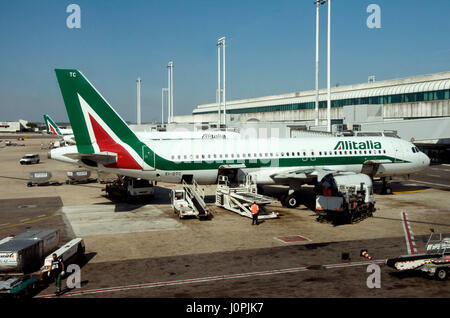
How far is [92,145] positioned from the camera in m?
34.9

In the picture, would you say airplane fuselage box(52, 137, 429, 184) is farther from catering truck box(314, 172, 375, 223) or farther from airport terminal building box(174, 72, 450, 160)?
airport terminal building box(174, 72, 450, 160)

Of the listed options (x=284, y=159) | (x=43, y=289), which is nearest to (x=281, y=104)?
(x=284, y=159)

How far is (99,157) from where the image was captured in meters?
34.0

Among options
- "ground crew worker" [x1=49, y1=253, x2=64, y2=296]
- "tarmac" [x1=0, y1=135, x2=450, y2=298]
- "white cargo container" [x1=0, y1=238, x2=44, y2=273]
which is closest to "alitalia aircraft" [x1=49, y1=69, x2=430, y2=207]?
"tarmac" [x1=0, y1=135, x2=450, y2=298]

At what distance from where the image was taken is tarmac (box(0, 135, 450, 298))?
1834 cm

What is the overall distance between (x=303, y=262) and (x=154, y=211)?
17568 mm

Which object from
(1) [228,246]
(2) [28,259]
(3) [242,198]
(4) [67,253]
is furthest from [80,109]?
(1) [228,246]

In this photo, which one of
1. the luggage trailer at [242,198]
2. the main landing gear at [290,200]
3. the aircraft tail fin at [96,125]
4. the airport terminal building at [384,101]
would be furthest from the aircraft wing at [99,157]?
the airport terminal building at [384,101]

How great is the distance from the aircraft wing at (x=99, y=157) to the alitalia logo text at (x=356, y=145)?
21179mm

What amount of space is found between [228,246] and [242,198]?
8941 millimetres

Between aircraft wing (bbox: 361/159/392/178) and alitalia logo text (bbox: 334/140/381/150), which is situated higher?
alitalia logo text (bbox: 334/140/381/150)

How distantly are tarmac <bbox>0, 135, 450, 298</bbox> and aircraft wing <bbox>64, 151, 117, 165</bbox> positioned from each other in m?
4.57

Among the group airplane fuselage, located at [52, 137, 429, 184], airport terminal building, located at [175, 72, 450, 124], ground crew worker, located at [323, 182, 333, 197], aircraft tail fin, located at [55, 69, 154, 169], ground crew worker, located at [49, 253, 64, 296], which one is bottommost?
ground crew worker, located at [49, 253, 64, 296]

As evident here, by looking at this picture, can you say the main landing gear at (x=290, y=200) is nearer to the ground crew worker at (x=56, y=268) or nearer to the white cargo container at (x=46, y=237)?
the white cargo container at (x=46, y=237)
